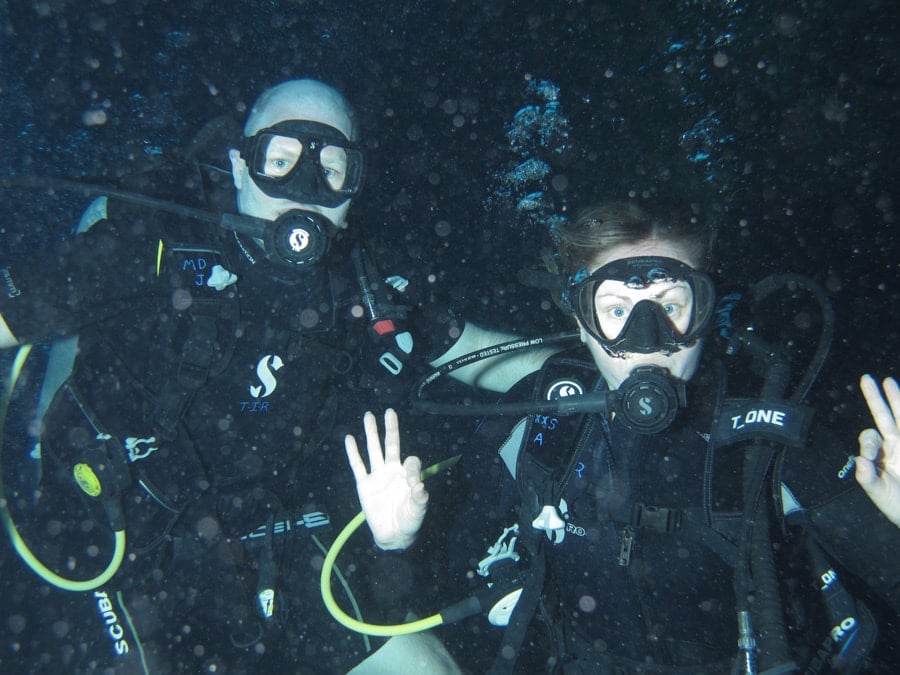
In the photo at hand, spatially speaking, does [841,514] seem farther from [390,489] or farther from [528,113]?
[528,113]

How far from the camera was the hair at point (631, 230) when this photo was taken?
2.76 m

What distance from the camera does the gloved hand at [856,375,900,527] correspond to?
2.02 metres

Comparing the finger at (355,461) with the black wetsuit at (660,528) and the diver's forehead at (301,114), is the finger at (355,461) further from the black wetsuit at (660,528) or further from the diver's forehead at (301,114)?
the diver's forehead at (301,114)

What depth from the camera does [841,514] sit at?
88.4 inches

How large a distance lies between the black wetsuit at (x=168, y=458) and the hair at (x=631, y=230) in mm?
1916

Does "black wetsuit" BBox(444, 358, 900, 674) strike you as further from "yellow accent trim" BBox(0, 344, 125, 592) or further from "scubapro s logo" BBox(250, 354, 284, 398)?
"yellow accent trim" BBox(0, 344, 125, 592)

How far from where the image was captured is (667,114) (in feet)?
35.3

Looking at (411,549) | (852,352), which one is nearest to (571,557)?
(411,549)

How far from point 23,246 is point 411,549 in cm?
715

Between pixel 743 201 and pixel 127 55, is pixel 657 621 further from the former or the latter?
pixel 743 201

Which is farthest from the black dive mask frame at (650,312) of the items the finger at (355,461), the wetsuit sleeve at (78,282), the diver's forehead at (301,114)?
the wetsuit sleeve at (78,282)

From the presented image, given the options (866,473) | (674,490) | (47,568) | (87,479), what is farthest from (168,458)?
(866,473)

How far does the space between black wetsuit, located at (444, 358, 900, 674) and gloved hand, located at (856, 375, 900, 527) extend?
188 millimetres

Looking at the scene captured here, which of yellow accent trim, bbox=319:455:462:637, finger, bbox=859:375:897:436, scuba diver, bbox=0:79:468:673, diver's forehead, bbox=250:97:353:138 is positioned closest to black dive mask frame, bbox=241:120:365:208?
scuba diver, bbox=0:79:468:673
